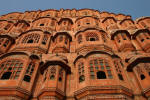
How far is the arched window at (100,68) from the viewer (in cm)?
1308

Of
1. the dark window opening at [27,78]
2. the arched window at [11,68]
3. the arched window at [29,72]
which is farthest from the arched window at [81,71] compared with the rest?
the arched window at [11,68]

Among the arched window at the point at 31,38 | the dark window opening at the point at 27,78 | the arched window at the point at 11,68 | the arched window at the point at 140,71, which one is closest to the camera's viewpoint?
the arched window at the point at 140,71

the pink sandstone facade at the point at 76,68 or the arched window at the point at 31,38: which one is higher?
the arched window at the point at 31,38

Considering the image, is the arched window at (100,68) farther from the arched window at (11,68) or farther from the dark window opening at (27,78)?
the arched window at (11,68)

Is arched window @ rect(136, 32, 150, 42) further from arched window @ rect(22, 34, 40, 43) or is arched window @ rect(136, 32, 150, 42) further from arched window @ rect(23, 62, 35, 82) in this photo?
arched window @ rect(23, 62, 35, 82)

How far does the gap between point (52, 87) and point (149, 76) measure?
816 centimetres

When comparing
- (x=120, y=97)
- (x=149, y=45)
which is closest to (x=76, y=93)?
(x=120, y=97)

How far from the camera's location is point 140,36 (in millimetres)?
20578

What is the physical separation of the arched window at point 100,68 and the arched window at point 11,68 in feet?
21.6

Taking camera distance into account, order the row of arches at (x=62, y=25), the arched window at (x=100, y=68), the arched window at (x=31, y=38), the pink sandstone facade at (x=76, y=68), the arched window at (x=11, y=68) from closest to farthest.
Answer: the pink sandstone facade at (x=76, y=68)
the arched window at (x=100, y=68)
the arched window at (x=11, y=68)
the arched window at (x=31, y=38)
the row of arches at (x=62, y=25)

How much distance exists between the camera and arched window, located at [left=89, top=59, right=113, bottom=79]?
42.9ft

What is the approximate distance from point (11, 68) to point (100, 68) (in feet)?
27.2

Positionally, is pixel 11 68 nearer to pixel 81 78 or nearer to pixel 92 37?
pixel 81 78

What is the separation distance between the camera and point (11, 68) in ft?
47.1
